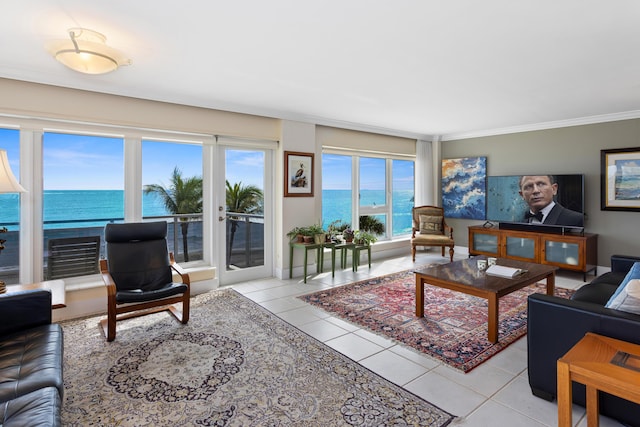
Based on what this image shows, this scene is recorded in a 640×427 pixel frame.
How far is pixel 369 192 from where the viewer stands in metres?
6.48

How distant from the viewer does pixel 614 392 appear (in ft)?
4.79

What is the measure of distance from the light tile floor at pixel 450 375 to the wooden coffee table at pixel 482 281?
0.39 m

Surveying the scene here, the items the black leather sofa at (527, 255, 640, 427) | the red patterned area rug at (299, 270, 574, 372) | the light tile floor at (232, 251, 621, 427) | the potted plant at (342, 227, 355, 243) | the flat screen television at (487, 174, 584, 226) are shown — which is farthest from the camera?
the potted plant at (342, 227, 355, 243)

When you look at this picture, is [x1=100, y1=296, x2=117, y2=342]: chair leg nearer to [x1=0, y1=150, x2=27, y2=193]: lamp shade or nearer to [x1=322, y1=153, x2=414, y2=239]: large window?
[x1=0, y1=150, x2=27, y2=193]: lamp shade

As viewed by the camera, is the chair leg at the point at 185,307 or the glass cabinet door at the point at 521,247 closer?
the chair leg at the point at 185,307

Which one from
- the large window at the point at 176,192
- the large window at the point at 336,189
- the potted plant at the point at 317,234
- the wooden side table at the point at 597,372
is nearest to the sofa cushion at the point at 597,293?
the wooden side table at the point at 597,372

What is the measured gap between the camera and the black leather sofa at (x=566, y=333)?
72.5 inches

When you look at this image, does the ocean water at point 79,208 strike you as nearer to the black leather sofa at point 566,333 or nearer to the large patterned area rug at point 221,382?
the large patterned area rug at point 221,382

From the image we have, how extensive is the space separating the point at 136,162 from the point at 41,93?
1.02 meters

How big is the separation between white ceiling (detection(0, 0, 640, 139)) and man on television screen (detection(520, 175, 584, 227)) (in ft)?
4.07

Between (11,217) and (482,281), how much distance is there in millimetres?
4444

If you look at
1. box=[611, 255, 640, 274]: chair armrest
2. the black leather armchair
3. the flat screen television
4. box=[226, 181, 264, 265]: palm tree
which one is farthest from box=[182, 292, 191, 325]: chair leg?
the flat screen television

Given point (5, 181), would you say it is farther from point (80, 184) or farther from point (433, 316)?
point (433, 316)

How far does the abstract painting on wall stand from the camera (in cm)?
647
